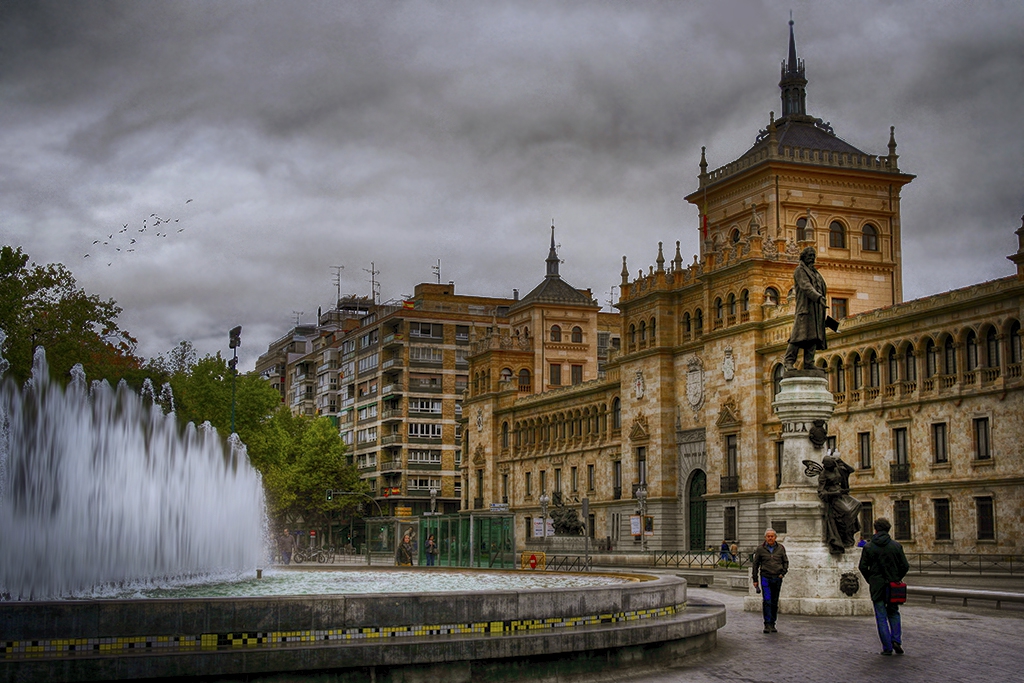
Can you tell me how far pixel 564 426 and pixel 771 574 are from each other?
178 feet

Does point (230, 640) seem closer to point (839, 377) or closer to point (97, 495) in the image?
point (97, 495)

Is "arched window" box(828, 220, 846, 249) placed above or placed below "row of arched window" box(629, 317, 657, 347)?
above

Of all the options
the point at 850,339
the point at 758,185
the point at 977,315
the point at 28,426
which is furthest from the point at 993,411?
the point at 28,426

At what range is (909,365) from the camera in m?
45.2

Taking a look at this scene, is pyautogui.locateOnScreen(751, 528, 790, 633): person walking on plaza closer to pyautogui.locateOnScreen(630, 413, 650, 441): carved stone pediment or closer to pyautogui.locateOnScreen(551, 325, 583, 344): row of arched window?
pyautogui.locateOnScreen(630, 413, 650, 441): carved stone pediment

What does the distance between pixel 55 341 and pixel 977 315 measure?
3292 cm

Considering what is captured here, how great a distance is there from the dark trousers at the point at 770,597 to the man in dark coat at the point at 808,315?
209 inches

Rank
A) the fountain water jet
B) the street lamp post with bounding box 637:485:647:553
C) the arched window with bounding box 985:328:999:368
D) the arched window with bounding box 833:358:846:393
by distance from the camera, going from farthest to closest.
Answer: the street lamp post with bounding box 637:485:647:553, the arched window with bounding box 833:358:846:393, the arched window with bounding box 985:328:999:368, the fountain water jet

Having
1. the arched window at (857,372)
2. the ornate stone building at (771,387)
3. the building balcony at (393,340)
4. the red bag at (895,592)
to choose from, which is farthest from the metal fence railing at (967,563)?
the building balcony at (393,340)

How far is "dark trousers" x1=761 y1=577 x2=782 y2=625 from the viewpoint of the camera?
1766 cm

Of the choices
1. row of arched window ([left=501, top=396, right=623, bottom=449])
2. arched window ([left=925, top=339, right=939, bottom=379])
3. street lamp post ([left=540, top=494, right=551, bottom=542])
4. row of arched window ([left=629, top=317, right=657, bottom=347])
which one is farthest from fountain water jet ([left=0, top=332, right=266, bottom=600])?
row of arched window ([left=501, top=396, right=623, bottom=449])

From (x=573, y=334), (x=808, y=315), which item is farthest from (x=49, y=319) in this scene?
(x=573, y=334)

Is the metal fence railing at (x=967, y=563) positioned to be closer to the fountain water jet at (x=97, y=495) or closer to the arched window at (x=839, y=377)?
the arched window at (x=839, y=377)

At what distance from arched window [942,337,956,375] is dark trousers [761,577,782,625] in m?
27.9
